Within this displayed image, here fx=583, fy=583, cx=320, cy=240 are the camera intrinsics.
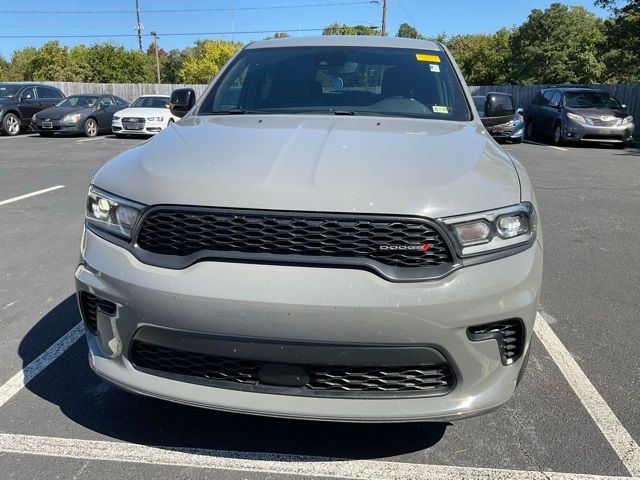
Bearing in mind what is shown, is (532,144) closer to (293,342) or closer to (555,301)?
(555,301)

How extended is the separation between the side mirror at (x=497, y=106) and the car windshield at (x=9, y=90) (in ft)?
65.5

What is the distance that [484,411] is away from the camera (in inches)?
89.0

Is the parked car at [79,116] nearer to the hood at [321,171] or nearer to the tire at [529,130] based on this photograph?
the tire at [529,130]

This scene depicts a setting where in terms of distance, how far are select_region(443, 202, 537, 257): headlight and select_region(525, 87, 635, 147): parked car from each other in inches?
613

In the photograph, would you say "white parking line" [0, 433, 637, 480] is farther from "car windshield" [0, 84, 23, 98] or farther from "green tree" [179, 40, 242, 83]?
"green tree" [179, 40, 242, 83]

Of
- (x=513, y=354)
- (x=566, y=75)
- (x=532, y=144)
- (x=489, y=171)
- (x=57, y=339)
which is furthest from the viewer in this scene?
(x=566, y=75)

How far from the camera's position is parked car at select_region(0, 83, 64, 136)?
18.9 metres

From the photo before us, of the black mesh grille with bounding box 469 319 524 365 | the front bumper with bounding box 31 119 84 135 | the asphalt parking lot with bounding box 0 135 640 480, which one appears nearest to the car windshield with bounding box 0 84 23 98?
the front bumper with bounding box 31 119 84 135

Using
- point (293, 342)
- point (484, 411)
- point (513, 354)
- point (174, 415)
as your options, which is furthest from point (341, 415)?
point (174, 415)

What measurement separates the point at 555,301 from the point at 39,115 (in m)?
18.1

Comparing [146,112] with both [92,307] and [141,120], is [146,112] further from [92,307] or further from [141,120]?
[92,307]

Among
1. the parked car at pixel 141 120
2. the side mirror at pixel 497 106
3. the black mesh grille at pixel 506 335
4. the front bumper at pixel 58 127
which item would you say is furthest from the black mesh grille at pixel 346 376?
the front bumper at pixel 58 127

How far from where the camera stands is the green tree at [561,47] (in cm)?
5209

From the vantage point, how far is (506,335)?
2283 mm
